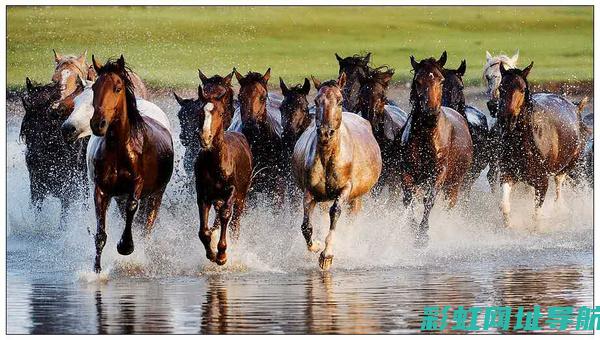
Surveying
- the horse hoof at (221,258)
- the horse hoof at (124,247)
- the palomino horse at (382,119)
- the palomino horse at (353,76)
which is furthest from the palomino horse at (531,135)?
the horse hoof at (124,247)

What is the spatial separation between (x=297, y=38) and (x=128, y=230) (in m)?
8.32

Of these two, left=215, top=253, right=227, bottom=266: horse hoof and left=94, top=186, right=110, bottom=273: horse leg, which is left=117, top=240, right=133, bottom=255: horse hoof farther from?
left=215, top=253, right=227, bottom=266: horse hoof

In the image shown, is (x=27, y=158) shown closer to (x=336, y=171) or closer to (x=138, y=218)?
(x=138, y=218)

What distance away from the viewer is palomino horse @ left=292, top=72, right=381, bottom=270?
54.9 feet

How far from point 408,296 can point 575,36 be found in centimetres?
920

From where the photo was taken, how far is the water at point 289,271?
1528 centimetres

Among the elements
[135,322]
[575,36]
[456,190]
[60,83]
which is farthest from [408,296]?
[575,36]

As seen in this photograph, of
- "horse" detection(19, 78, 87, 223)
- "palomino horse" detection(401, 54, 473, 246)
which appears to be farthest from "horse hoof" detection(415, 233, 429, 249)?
"horse" detection(19, 78, 87, 223)

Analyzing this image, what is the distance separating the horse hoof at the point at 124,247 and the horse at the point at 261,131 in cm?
179

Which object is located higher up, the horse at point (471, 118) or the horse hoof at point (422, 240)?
the horse at point (471, 118)

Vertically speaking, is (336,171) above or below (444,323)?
above

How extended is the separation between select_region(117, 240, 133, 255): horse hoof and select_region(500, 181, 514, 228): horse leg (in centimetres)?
425

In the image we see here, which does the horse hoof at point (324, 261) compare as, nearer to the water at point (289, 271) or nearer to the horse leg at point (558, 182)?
the water at point (289, 271)

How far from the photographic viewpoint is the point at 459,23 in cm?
2583
